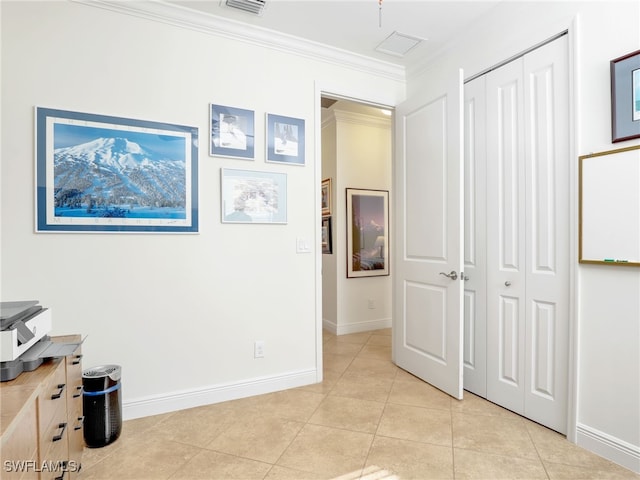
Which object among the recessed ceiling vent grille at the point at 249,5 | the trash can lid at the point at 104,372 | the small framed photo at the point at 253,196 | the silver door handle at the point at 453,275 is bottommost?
the trash can lid at the point at 104,372

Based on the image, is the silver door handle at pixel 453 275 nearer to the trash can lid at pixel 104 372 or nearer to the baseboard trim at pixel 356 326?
the baseboard trim at pixel 356 326

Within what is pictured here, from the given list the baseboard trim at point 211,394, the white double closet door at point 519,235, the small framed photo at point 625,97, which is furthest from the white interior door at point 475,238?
the baseboard trim at point 211,394

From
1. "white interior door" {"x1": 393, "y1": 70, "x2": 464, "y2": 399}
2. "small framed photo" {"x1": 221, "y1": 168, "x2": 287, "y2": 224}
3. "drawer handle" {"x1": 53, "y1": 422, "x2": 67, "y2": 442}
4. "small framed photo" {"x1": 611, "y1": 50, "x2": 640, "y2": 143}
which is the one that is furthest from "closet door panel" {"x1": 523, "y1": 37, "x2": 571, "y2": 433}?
"drawer handle" {"x1": 53, "y1": 422, "x2": 67, "y2": 442}

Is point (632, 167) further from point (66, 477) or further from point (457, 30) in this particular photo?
point (66, 477)

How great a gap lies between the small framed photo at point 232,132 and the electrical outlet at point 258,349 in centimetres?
140

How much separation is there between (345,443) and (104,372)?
145cm

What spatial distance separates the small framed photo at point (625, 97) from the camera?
5.55ft

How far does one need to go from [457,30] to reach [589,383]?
8.19 ft

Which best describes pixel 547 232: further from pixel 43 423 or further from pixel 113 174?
pixel 113 174

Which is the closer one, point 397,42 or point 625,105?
point 625,105

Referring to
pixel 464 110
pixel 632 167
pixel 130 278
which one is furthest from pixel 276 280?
pixel 632 167

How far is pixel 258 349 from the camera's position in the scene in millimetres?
2652

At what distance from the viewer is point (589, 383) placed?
1901mm

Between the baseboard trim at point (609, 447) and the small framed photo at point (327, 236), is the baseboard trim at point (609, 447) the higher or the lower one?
the lower one
